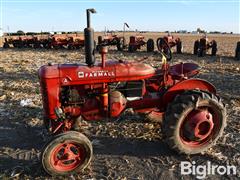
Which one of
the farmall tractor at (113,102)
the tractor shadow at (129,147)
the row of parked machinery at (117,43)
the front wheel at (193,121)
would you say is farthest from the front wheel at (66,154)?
the row of parked machinery at (117,43)

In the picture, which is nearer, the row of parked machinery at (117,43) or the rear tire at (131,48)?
the row of parked machinery at (117,43)

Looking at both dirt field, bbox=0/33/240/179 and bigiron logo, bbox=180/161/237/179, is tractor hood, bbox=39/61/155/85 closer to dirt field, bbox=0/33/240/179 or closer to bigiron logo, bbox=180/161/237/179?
dirt field, bbox=0/33/240/179

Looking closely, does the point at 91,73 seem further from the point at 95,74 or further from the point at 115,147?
the point at 115,147

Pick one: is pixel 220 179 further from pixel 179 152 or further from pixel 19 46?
pixel 19 46

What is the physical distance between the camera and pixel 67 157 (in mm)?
4770

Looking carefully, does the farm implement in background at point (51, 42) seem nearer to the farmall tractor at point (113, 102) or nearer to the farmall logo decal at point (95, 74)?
the farmall tractor at point (113, 102)

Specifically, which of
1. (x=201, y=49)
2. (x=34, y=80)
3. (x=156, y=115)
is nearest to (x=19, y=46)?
(x=201, y=49)

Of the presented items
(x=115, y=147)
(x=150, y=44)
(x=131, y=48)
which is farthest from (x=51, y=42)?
(x=115, y=147)

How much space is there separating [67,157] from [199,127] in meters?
2.22

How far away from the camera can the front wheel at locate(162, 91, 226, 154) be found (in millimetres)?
5094

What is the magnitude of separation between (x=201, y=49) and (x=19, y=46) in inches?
685

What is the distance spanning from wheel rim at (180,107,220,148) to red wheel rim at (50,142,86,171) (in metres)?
1.71

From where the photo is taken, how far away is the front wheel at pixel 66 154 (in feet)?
15.1

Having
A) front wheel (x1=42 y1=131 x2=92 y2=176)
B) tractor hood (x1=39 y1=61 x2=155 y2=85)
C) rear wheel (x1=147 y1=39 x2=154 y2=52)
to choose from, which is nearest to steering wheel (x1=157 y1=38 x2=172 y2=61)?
tractor hood (x1=39 y1=61 x2=155 y2=85)
